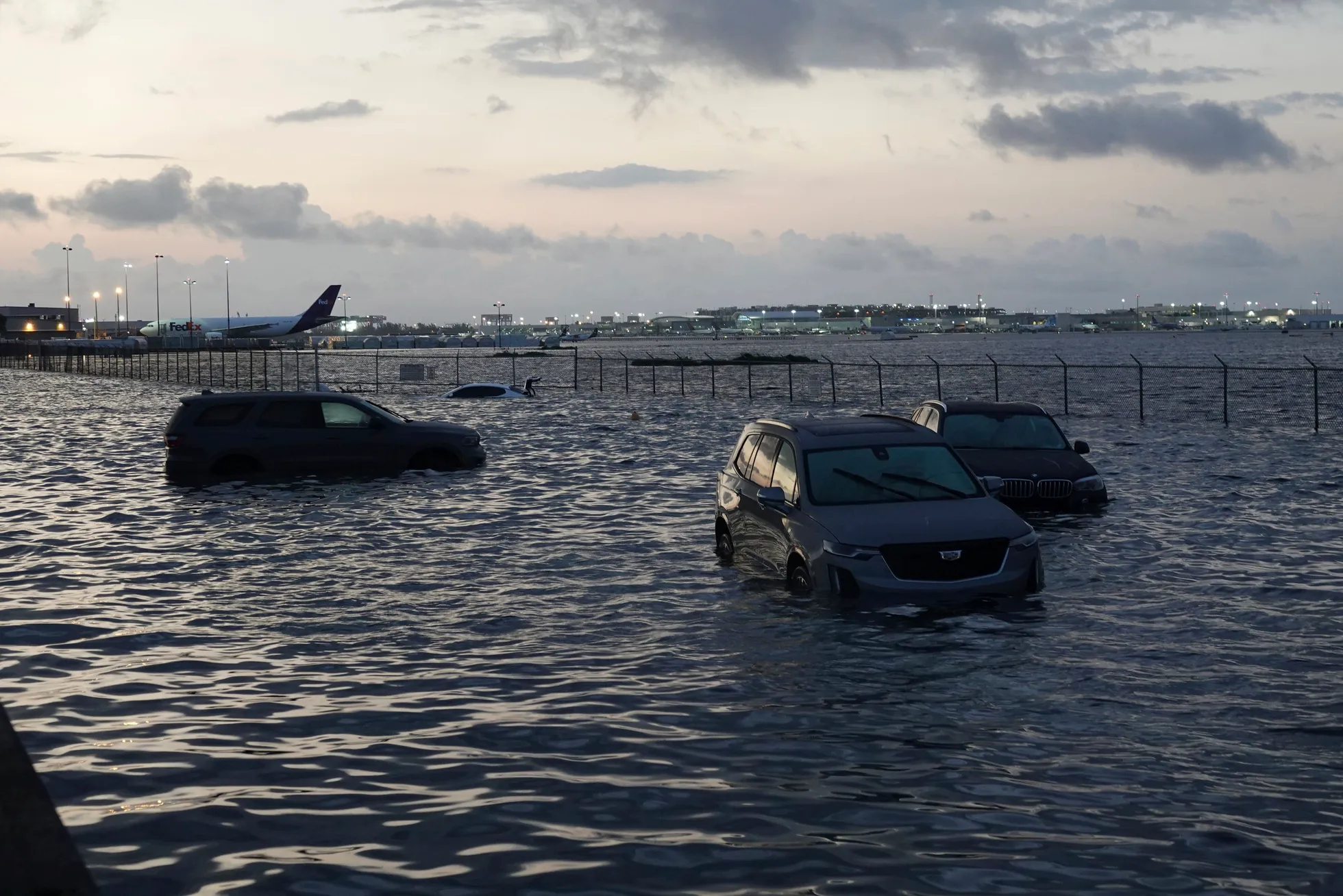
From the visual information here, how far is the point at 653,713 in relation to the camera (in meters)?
8.52

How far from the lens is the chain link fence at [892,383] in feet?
159

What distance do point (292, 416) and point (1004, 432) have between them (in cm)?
1166

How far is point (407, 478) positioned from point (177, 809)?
16.5 metres

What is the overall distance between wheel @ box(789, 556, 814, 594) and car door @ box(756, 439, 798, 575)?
0.11 metres

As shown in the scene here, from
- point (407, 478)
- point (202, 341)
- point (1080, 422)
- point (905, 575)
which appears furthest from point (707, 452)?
point (202, 341)

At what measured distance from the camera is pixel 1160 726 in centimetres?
802

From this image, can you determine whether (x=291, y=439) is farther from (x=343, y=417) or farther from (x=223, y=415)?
(x=223, y=415)

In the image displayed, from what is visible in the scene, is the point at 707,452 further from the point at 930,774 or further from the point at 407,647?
the point at 930,774

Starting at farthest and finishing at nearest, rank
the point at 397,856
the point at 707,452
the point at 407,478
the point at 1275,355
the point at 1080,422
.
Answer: the point at 1275,355, the point at 1080,422, the point at 707,452, the point at 407,478, the point at 397,856

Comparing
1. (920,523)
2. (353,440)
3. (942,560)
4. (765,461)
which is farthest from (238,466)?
(942,560)

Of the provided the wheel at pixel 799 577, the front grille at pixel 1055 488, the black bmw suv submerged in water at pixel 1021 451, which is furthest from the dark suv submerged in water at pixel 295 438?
the wheel at pixel 799 577

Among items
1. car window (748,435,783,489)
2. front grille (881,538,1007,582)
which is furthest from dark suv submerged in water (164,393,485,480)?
front grille (881,538,1007,582)

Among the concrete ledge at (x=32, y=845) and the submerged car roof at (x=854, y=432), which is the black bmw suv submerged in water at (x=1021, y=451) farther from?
the concrete ledge at (x=32, y=845)

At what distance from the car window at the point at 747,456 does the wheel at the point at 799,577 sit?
1892 millimetres
